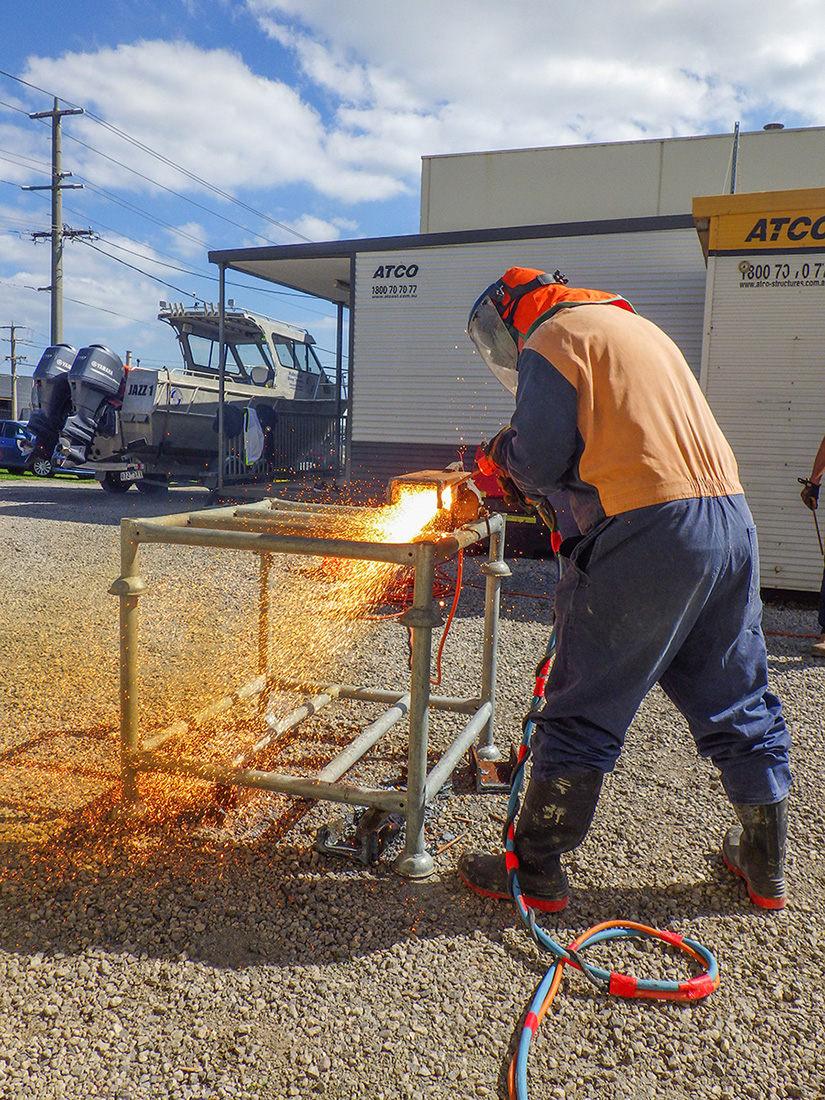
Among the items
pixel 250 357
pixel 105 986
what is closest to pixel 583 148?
pixel 250 357

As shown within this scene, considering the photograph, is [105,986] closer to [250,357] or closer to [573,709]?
[573,709]

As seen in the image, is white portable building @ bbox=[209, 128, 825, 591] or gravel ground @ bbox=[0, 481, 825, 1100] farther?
white portable building @ bbox=[209, 128, 825, 591]

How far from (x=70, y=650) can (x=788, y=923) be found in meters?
3.89

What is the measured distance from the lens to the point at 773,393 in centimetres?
666

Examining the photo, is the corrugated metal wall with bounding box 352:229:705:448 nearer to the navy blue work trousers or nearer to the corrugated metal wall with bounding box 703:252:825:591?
the corrugated metal wall with bounding box 703:252:825:591

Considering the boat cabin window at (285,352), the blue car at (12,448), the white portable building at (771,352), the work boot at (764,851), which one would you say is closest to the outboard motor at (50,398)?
the boat cabin window at (285,352)

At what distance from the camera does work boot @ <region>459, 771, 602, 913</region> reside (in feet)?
7.06

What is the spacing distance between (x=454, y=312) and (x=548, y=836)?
25.6ft

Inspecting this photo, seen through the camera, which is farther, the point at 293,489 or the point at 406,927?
the point at 293,489

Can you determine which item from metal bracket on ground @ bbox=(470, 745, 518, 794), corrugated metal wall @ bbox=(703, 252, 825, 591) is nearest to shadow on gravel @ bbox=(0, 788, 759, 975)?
metal bracket on ground @ bbox=(470, 745, 518, 794)

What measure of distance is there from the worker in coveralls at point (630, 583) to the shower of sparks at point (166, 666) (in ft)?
2.21

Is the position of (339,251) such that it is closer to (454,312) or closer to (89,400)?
(454,312)

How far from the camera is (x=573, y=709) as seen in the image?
2.08 m

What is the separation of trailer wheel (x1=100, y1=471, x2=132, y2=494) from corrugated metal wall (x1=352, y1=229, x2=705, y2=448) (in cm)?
581
